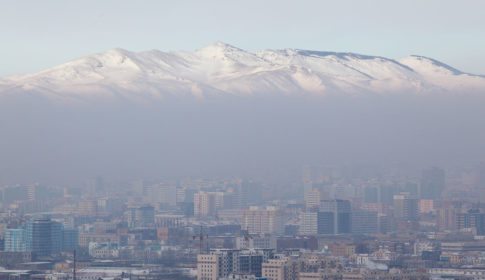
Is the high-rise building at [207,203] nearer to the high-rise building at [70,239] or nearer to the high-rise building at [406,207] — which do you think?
the high-rise building at [70,239]

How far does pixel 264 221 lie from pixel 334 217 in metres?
2.78

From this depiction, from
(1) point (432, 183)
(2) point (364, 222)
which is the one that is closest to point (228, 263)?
(1) point (432, 183)

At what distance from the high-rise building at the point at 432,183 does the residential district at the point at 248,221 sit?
37mm

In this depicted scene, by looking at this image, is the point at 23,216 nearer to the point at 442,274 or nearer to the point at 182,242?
the point at 182,242

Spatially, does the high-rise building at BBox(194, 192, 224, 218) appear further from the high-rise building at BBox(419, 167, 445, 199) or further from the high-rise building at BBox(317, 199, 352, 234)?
the high-rise building at BBox(419, 167, 445, 199)

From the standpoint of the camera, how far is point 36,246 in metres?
37.6

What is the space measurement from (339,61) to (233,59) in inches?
102

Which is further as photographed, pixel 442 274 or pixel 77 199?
pixel 77 199

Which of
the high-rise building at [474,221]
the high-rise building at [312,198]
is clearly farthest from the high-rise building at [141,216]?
the high-rise building at [474,221]

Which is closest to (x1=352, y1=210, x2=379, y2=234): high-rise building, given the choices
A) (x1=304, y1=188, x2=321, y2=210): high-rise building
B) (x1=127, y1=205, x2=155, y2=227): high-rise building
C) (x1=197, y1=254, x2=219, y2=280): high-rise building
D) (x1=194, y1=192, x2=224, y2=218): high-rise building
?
(x1=304, y1=188, x2=321, y2=210): high-rise building

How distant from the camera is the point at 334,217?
4344 centimetres

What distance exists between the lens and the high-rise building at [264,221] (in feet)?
134

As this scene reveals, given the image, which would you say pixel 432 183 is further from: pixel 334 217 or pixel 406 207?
pixel 334 217

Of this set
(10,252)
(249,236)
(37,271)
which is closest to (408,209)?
(249,236)
